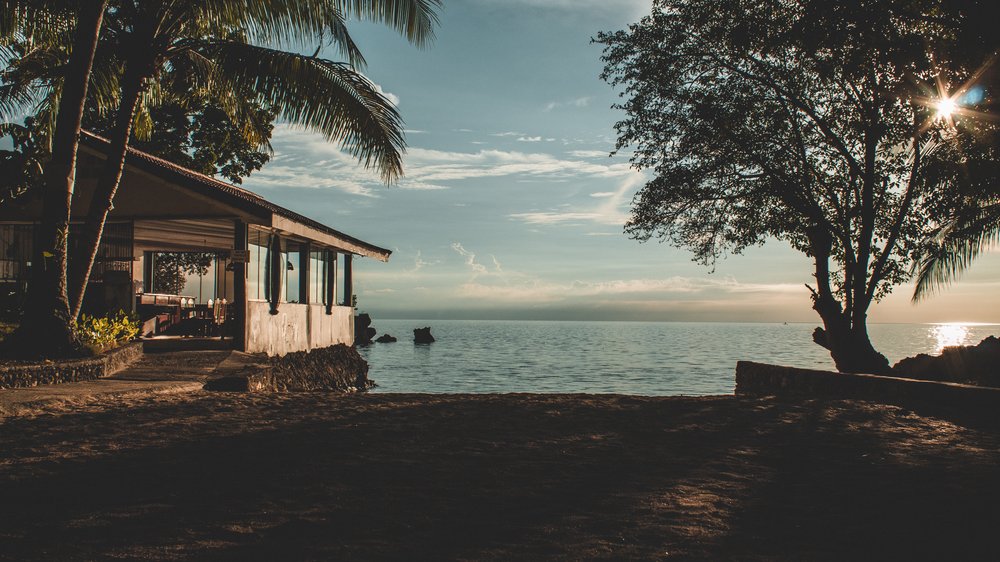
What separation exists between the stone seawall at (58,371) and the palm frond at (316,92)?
4.81 metres

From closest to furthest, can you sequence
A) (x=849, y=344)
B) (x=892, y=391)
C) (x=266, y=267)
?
(x=892, y=391), (x=849, y=344), (x=266, y=267)

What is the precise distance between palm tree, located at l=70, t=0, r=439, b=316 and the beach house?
3.42 m

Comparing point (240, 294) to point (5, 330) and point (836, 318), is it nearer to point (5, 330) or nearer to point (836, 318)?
point (5, 330)

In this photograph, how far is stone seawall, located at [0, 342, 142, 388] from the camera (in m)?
9.78

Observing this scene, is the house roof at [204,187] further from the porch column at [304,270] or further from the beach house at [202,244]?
the porch column at [304,270]

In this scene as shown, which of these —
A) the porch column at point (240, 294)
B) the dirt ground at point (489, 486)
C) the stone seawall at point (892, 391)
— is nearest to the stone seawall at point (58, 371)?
the dirt ground at point (489, 486)

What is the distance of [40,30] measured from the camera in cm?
1262

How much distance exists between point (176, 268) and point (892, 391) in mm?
39715

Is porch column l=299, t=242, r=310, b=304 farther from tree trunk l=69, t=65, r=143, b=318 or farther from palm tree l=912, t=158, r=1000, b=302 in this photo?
palm tree l=912, t=158, r=1000, b=302

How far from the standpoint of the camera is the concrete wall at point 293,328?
1722cm

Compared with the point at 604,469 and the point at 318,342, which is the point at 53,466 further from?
the point at 318,342

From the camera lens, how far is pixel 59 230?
1141 centimetres

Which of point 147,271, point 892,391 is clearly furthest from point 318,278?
point 892,391

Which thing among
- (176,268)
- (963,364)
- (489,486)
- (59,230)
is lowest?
(963,364)
